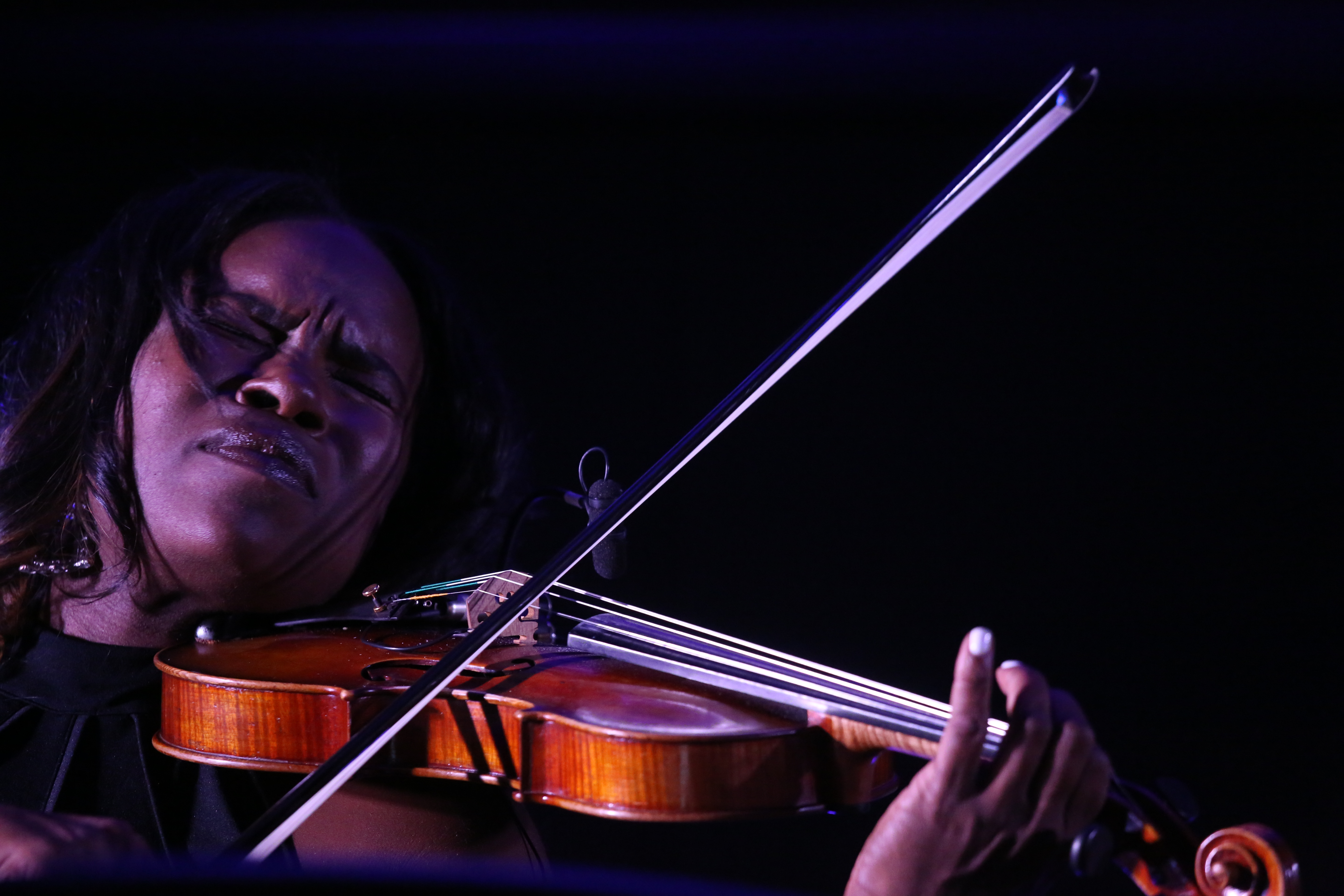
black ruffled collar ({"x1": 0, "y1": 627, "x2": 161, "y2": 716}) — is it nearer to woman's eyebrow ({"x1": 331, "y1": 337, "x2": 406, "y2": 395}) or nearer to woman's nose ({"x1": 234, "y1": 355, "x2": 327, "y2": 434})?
woman's nose ({"x1": 234, "y1": 355, "x2": 327, "y2": 434})

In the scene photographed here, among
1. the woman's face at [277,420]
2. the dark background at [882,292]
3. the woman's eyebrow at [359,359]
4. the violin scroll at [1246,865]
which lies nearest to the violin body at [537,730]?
the woman's face at [277,420]

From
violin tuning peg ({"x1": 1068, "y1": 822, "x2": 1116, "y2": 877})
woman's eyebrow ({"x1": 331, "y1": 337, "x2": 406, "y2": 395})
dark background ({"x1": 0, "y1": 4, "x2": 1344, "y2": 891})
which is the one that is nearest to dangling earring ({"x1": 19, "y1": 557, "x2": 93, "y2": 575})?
woman's eyebrow ({"x1": 331, "y1": 337, "x2": 406, "y2": 395})

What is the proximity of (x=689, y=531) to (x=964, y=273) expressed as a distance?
0.66 metres

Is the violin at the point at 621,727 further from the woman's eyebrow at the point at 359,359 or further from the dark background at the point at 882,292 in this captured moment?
the dark background at the point at 882,292

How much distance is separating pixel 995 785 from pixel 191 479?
873mm

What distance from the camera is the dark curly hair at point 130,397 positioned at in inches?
42.6

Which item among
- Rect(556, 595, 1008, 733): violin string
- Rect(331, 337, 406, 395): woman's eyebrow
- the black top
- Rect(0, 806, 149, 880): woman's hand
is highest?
Rect(331, 337, 406, 395): woman's eyebrow

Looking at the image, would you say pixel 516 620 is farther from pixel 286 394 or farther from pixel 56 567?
pixel 56 567

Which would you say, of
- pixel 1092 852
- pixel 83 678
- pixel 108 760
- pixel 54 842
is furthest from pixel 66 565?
pixel 1092 852

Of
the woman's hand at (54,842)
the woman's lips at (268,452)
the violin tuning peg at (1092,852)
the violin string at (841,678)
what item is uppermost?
the woman's lips at (268,452)

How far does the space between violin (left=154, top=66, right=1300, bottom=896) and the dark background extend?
0.61 meters

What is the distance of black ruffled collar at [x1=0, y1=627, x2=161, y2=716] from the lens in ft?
3.27

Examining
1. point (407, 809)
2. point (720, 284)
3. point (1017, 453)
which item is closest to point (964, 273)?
point (1017, 453)

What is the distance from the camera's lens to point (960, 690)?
63 cm
